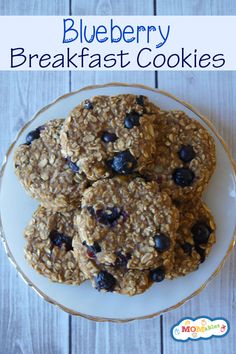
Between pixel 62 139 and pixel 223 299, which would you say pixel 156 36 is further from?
pixel 223 299

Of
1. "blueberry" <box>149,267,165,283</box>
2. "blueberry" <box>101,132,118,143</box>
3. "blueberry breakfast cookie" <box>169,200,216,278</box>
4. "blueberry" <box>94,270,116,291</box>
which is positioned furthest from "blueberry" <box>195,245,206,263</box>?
"blueberry" <box>101,132,118,143</box>

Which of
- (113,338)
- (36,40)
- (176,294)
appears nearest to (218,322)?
(176,294)

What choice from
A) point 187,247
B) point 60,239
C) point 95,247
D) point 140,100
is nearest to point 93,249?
point 95,247

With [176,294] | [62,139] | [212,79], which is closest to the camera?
[62,139]

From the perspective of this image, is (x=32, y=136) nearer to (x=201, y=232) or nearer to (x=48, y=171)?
(x=48, y=171)

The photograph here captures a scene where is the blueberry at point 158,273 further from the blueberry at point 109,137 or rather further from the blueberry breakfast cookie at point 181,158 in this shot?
the blueberry at point 109,137

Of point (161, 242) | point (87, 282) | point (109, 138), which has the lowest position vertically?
point (87, 282)

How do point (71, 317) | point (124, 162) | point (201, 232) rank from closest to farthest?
point (124, 162)
point (201, 232)
point (71, 317)
